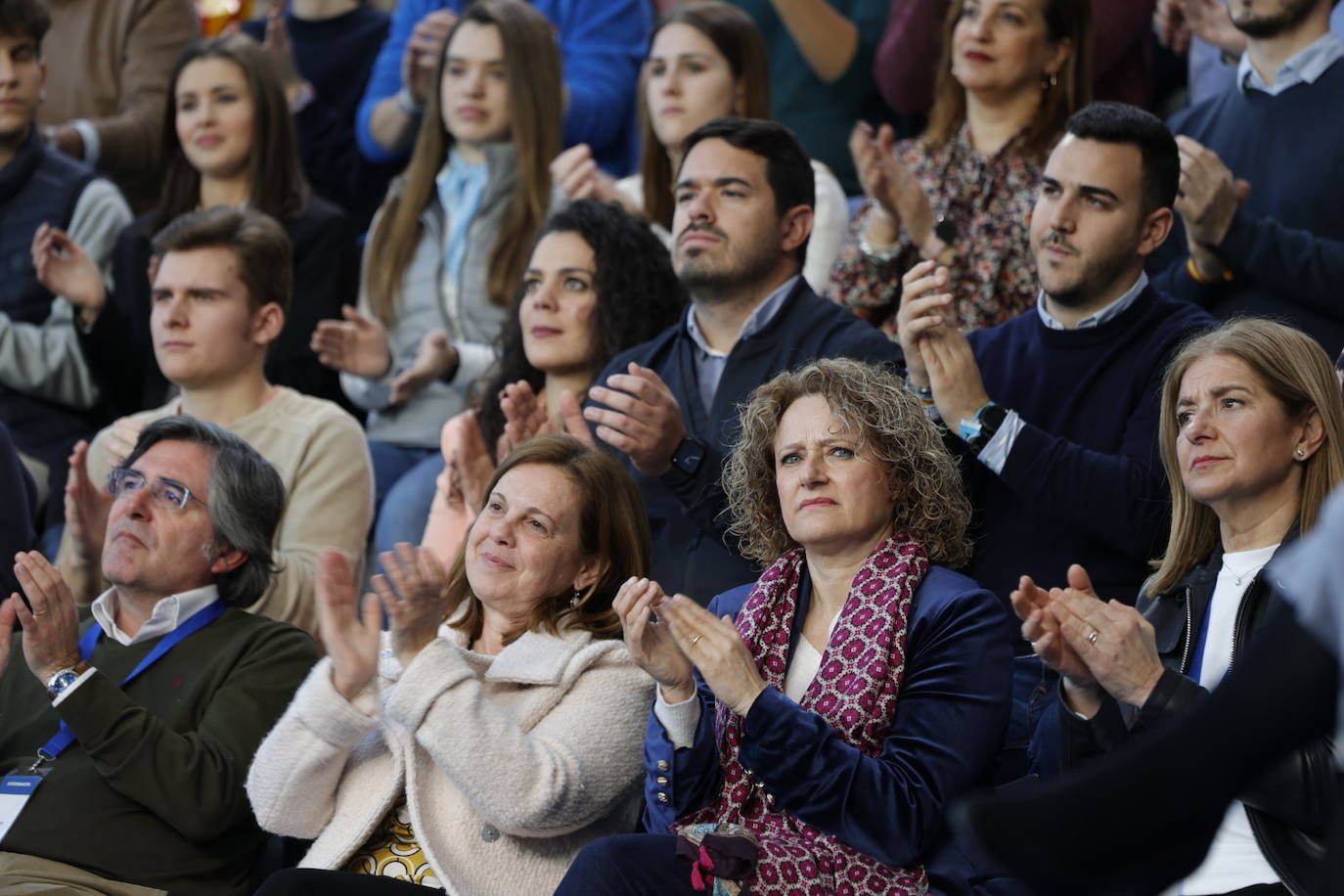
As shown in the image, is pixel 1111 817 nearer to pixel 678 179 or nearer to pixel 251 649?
pixel 251 649

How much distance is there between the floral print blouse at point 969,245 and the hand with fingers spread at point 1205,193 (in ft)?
1.25

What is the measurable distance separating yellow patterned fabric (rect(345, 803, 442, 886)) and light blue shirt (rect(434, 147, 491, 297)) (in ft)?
7.01

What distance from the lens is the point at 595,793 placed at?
2.58 metres

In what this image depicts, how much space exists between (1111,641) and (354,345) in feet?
7.97

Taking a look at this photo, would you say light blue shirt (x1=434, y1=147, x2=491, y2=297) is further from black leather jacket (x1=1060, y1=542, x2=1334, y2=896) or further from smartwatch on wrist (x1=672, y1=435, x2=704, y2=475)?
black leather jacket (x1=1060, y1=542, x2=1334, y2=896)

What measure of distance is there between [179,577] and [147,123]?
2703 mm

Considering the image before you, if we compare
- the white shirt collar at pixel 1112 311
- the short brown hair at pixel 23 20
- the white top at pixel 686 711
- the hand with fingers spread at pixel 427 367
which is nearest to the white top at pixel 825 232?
the hand with fingers spread at pixel 427 367

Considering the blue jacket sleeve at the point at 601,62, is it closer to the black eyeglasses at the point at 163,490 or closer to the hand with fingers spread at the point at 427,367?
the hand with fingers spread at the point at 427,367

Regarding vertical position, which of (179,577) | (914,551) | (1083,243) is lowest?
(179,577)

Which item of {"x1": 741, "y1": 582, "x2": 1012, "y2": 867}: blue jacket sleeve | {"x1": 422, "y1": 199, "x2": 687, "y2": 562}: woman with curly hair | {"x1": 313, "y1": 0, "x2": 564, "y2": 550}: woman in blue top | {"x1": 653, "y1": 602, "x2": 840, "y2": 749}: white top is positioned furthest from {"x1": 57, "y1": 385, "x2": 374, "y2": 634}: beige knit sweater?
{"x1": 741, "y1": 582, "x2": 1012, "y2": 867}: blue jacket sleeve

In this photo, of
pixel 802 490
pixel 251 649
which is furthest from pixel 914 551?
pixel 251 649

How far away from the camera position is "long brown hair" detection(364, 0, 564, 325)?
4.52 metres

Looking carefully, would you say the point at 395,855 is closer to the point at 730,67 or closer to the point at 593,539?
the point at 593,539

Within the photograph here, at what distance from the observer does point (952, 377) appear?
9.73 feet
